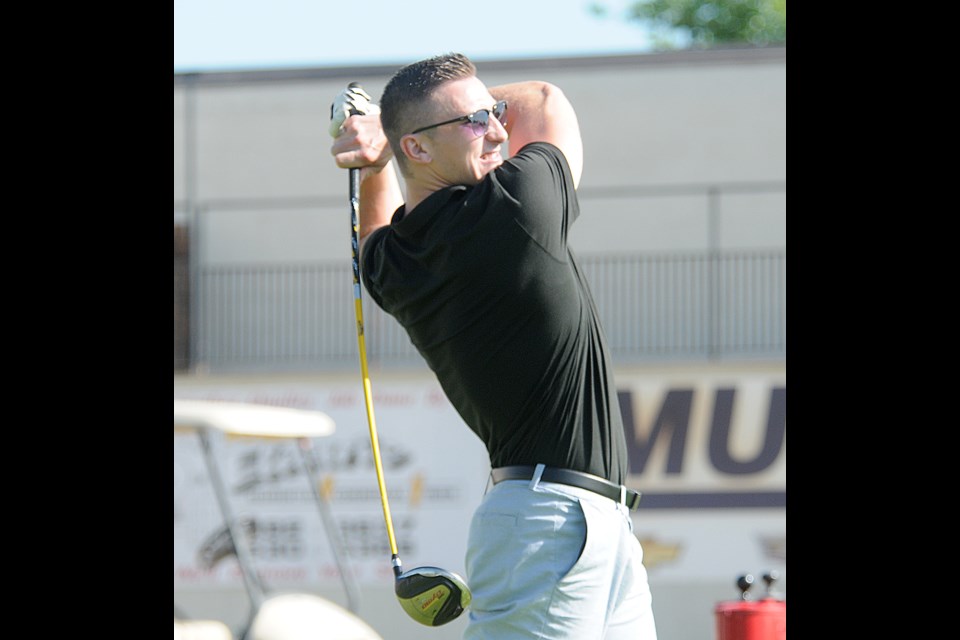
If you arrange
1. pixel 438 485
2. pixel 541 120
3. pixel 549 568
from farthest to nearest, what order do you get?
1. pixel 438 485
2. pixel 541 120
3. pixel 549 568

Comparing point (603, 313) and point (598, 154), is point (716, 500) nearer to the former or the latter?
point (603, 313)

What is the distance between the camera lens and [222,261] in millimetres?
20406

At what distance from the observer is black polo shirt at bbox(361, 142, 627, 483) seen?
149 inches

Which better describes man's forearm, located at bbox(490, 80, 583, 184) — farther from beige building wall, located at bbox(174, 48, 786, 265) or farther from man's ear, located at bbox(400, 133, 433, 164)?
beige building wall, located at bbox(174, 48, 786, 265)

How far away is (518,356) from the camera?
3803 millimetres

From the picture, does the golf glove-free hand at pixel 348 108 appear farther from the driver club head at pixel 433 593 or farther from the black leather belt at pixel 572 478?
the driver club head at pixel 433 593

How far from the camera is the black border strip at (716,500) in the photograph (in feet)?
47.7

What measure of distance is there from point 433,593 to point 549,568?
0.47 m

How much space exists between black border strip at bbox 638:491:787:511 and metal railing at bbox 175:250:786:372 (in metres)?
4.11

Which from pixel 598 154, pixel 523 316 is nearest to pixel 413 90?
pixel 523 316
